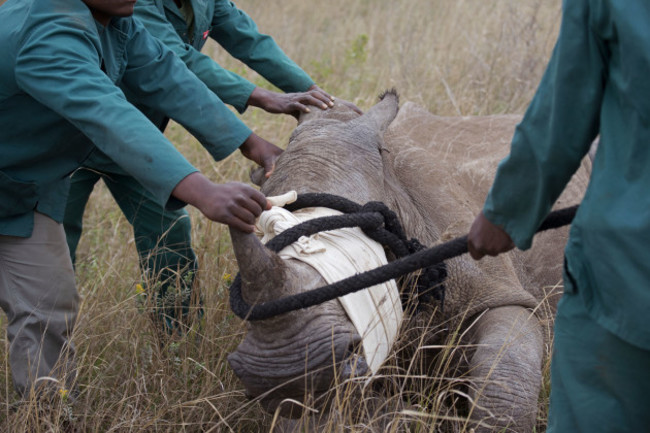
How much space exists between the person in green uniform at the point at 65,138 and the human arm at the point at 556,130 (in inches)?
31.5

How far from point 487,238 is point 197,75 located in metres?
2.36

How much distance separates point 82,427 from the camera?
10.4 feet

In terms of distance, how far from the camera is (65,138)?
3.12 meters

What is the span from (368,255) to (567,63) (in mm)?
1094

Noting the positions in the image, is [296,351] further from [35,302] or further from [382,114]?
[382,114]

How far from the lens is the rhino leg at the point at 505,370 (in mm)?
2830

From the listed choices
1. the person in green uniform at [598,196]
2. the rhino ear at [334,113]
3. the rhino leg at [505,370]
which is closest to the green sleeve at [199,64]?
the rhino ear at [334,113]

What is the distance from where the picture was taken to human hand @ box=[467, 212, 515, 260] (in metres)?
1.99

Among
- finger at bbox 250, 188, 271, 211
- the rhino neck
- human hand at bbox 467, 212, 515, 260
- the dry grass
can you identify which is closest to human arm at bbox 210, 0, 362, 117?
the dry grass

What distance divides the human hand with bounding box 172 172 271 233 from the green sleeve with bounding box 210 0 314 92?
74.5 inches

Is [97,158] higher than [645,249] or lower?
lower

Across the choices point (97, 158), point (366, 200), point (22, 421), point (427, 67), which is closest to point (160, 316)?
point (97, 158)

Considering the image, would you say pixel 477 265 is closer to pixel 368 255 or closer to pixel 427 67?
pixel 368 255

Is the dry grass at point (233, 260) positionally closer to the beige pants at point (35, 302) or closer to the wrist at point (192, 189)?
the beige pants at point (35, 302)
